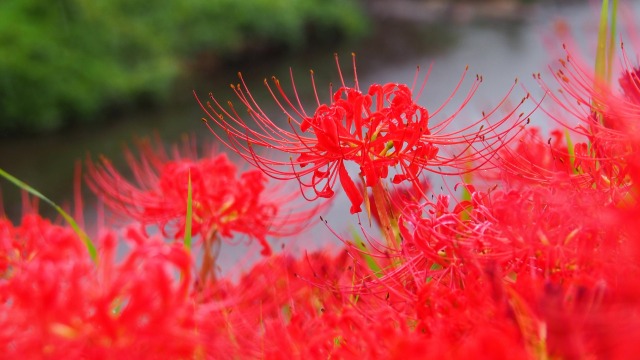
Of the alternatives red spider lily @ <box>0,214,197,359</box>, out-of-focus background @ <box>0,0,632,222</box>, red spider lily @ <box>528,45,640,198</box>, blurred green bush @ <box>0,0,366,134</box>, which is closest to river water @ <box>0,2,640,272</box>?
out-of-focus background @ <box>0,0,632,222</box>

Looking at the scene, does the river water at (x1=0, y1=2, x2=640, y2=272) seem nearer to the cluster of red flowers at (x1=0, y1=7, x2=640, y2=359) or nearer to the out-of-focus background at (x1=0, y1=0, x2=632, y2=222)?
the out-of-focus background at (x1=0, y1=0, x2=632, y2=222)

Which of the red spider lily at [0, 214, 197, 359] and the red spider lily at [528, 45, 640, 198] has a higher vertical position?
the red spider lily at [528, 45, 640, 198]

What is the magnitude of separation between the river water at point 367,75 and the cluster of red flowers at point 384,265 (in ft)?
12.0

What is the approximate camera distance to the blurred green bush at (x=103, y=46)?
7230 millimetres

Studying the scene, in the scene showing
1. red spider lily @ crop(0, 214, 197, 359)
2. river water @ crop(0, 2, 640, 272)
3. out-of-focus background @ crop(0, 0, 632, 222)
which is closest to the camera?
red spider lily @ crop(0, 214, 197, 359)

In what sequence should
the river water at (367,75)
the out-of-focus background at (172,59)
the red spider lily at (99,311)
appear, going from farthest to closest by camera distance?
the out-of-focus background at (172,59)
the river water at (367,75)
the red spider lily at (99,311)

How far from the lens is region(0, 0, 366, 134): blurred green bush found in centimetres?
723

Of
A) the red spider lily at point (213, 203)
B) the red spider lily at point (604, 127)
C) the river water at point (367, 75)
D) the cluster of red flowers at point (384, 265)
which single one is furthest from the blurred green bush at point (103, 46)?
the red spider lily at point (604, 127)

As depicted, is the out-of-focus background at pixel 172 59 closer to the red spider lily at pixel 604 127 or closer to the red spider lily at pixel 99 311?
the red spider lily at pixel 604 127

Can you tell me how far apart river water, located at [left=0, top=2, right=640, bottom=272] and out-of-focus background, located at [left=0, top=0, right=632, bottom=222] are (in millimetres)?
23

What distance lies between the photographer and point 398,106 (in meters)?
0.90

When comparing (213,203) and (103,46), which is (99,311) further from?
(103,46)

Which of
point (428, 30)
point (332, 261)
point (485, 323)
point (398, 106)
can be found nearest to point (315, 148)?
point (398, 106)

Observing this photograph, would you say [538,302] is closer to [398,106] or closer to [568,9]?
[398,106]
